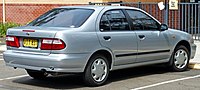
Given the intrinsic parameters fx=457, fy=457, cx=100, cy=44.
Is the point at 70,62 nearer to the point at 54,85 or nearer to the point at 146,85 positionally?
the point at 54,85

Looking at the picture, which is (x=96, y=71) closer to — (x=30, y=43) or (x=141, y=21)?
(x=30, y=43)

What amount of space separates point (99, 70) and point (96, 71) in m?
0.08

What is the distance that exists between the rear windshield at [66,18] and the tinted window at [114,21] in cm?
32

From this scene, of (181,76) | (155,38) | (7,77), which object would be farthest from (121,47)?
(7,77)

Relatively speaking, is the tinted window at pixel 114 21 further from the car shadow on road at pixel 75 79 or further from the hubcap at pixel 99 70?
the car shadow on road at pixel 75 79

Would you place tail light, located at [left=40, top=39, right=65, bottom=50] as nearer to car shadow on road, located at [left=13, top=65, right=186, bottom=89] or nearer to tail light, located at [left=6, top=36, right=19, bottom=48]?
tail light, located at [left=6, top=36, right=19, bottom=48]

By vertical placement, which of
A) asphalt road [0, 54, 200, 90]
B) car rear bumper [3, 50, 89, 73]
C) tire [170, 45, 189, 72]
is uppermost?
car rear bumper [3, 50, 89, 73]

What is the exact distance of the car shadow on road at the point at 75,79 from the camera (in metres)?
8.76

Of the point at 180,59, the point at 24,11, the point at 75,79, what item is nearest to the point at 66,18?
the point at 75,79

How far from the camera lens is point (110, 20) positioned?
29.3ft

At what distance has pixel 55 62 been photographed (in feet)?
26.1

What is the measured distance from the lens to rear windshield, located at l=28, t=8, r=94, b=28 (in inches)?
338

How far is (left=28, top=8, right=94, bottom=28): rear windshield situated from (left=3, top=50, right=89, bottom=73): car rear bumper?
27.1 inches

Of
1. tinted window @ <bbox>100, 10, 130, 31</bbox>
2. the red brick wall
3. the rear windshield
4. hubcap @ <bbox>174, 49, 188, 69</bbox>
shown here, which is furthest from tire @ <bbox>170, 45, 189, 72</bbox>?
the red brick wall
